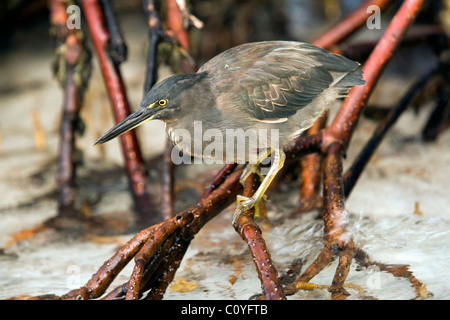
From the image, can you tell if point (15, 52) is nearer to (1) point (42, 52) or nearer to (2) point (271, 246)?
(1) point (42, 52)

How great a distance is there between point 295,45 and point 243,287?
97cm

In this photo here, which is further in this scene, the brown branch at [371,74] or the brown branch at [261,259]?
the brown branch at [371,74]

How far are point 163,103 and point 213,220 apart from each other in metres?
1.14

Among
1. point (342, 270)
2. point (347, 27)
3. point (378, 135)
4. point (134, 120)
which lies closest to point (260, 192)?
point (342, 270)

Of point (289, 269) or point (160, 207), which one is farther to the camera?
point (160, 207)

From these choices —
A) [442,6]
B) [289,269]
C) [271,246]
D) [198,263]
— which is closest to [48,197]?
[198,263]

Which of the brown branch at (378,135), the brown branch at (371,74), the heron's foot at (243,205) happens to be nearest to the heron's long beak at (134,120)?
the heron's foot at (243,205)

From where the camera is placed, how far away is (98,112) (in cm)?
447

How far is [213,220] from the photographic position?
310cm

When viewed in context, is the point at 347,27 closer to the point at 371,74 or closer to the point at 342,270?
the point at 371,74

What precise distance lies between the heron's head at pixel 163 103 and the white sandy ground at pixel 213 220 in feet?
2.34

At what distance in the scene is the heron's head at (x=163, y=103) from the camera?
2.08 m

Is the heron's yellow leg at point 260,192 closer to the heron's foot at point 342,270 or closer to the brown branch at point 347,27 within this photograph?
the heron's foot at point 342,270
